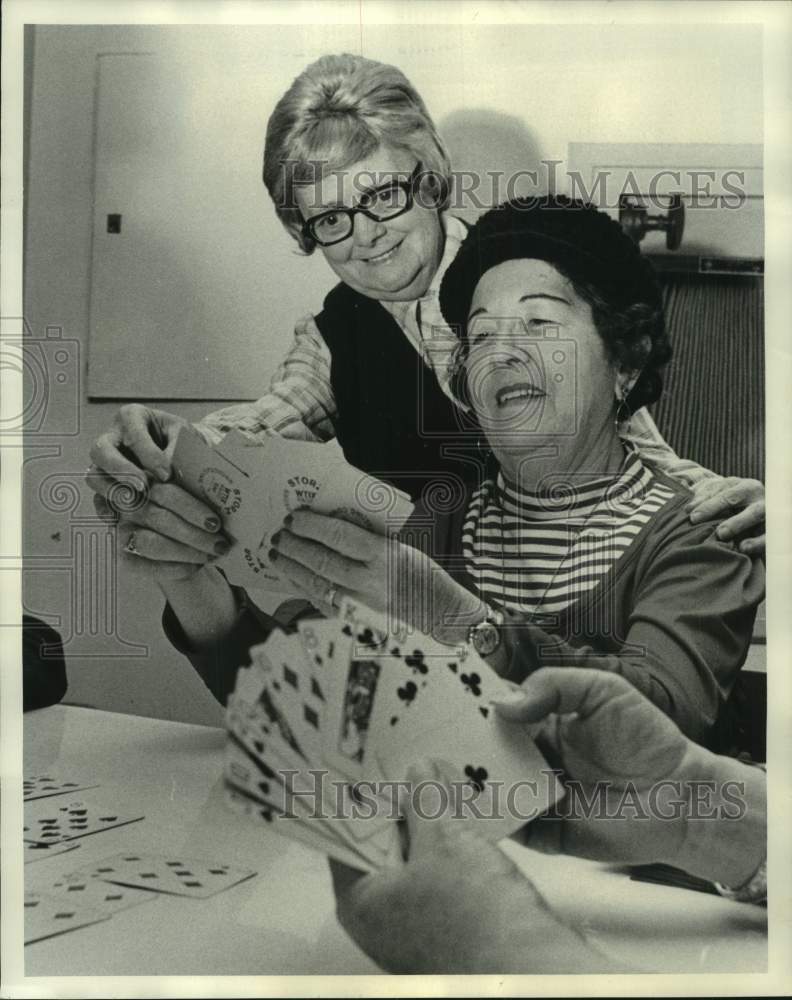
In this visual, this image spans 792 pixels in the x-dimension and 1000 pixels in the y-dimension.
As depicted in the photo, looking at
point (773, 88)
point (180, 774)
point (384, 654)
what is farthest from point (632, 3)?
point (180, 774)

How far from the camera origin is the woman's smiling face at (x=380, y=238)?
2.16 metres

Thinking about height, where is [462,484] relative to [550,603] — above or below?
above

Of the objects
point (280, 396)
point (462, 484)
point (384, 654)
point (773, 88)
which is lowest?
point (384, 654)

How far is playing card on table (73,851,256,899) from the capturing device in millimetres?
2119

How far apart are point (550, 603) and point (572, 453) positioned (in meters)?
0.35

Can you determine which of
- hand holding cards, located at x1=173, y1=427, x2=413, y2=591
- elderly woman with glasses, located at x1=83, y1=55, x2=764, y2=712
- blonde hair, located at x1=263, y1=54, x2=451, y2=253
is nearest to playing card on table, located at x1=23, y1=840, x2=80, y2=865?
elderly woman with glasses, located at x1=83, y1=55, x2=764, y2=712

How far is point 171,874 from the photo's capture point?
6.98 feet

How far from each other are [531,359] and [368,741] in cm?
94

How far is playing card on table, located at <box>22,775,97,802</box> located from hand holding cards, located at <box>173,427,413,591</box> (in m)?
0.60

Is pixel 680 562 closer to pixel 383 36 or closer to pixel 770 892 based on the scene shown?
pixel 770 892

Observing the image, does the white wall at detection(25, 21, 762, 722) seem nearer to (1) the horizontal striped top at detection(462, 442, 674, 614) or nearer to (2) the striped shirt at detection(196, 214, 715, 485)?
(2) the striped shirt at detection(196, 214, 715, 485)

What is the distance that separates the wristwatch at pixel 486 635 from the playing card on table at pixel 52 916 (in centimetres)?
103

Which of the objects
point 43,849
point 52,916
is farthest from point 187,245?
point 52,916

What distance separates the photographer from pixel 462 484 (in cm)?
215
